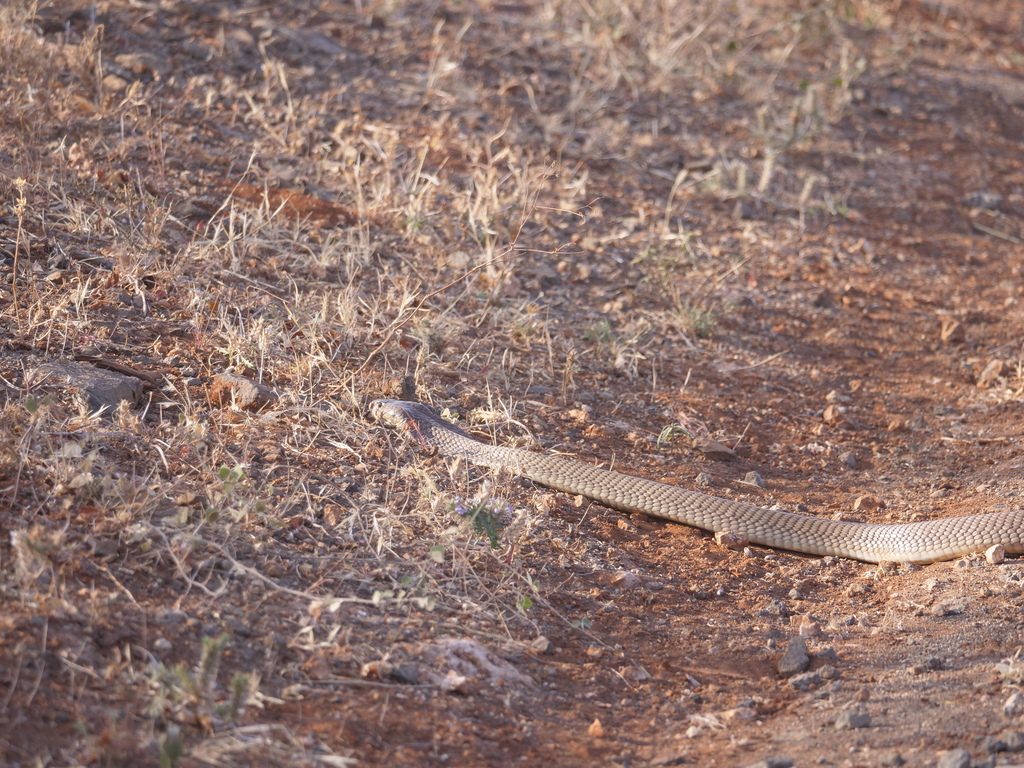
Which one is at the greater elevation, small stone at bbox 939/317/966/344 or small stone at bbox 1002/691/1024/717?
small stone at bbox 1002/691/1024/717

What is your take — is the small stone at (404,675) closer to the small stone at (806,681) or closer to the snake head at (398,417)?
the small stone at (806,681)

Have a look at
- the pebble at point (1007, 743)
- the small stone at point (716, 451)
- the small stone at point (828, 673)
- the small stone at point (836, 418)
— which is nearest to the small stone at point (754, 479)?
the small stone at point (716, 451)

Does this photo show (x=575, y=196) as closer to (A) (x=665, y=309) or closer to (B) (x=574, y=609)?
(A) (x=665, y=309)

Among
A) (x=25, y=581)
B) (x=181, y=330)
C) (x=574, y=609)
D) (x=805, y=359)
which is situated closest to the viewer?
(x=25, y=581)

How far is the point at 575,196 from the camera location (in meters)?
6.68

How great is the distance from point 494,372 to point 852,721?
257 centimetres

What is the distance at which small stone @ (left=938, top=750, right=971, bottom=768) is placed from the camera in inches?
105

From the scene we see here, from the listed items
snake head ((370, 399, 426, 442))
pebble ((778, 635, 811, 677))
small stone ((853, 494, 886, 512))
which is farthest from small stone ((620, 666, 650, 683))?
small stone ((853, 494, 886, 512))

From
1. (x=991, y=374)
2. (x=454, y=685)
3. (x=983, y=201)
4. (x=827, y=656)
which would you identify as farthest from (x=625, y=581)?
(x=983, y=201)

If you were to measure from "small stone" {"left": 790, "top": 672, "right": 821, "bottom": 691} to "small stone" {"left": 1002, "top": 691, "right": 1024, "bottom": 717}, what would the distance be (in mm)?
552

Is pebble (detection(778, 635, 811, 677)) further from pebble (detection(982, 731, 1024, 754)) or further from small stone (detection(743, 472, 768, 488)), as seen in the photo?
small stone (detection(743, 472, 768, 488))

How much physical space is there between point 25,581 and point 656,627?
2.04 m

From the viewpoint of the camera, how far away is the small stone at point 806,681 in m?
3.28

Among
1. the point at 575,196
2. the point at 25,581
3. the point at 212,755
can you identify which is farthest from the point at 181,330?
the point at 575,196
